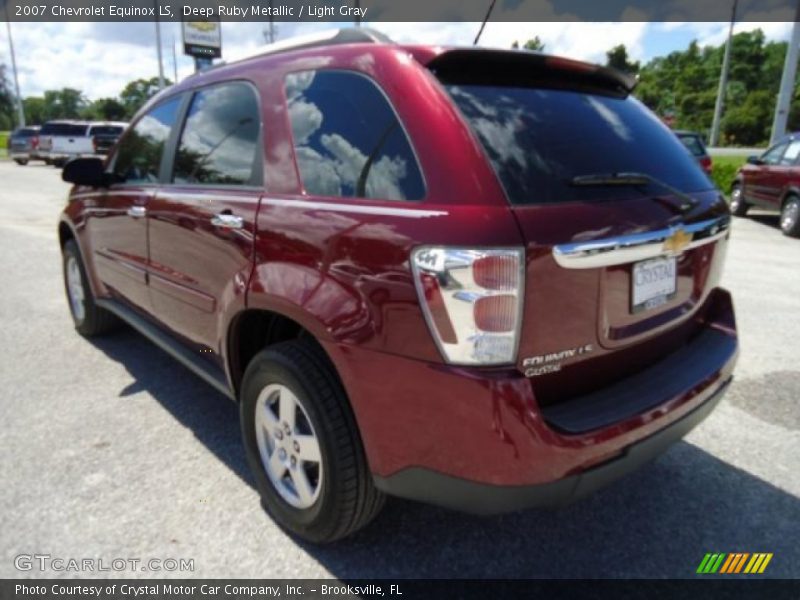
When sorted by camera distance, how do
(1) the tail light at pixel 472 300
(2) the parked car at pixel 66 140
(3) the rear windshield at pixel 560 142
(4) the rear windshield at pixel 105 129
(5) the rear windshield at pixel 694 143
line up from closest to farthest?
(1) the tail light at pixel 472 300 < (3) the rear windshield at pixel 560 142 < (5) the rear windshield at pixel 694 143 < (4) the rear windshield at pixel 105 129 < (2) the parked car at pixel 66 140

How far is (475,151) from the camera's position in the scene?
1.79m

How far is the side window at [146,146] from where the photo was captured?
3.29 m

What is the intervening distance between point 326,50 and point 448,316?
47.9 inches

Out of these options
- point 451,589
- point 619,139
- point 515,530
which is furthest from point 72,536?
point 619,139

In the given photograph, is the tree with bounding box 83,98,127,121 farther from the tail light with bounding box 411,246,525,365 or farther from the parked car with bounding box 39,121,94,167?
the tail light with bounding box 411,246,525,365

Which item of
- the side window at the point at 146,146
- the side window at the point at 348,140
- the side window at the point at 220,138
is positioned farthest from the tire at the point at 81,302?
the side window at the point at 348,140

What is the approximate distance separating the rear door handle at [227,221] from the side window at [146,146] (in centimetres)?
95

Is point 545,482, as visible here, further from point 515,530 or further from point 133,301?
point 133,301

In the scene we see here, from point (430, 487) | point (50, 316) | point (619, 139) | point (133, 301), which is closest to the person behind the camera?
point (430, 487)

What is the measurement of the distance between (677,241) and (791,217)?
9.57 metres

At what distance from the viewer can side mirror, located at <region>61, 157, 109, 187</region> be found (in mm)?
3715

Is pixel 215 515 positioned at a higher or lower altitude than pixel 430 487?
lower

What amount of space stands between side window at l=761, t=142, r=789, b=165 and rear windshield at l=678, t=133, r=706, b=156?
119 cm

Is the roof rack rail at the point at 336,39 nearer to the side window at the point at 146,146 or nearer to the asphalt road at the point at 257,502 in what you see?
the side window at the point at 146,146
